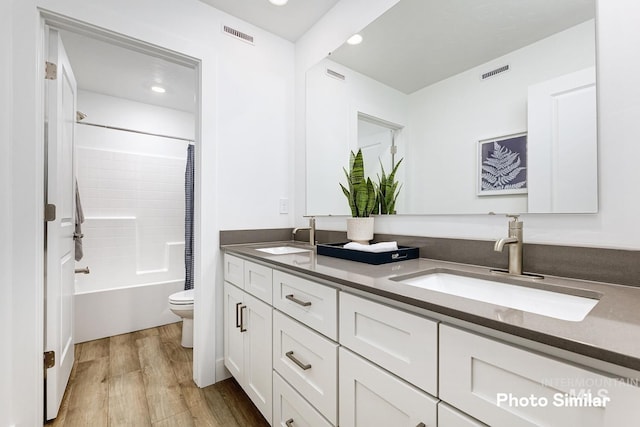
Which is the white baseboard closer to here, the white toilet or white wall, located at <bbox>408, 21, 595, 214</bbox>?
the white toilet

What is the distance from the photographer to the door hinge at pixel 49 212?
1434mm

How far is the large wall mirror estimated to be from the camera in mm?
914

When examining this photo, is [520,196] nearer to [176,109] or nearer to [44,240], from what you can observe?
[44,240]

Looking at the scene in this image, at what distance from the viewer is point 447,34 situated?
1.25m

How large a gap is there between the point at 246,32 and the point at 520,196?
198 centimetres

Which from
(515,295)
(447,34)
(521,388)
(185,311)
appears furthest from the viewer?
(185,311)

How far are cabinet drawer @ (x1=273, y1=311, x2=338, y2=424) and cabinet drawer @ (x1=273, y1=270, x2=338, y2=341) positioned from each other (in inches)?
1.3

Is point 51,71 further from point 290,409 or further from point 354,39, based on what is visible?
point 290,409

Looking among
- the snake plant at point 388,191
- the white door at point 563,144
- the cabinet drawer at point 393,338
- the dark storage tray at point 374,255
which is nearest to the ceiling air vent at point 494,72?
the white door at point 563,144

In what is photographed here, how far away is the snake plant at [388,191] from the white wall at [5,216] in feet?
5.76

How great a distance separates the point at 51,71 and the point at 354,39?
1.62 meters

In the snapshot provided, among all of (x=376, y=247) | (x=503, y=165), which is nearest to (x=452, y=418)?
(x=376, y=247)

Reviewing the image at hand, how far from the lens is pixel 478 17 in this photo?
1146 millimetres

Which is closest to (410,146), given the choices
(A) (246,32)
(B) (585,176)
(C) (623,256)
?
(B) (585,176)
